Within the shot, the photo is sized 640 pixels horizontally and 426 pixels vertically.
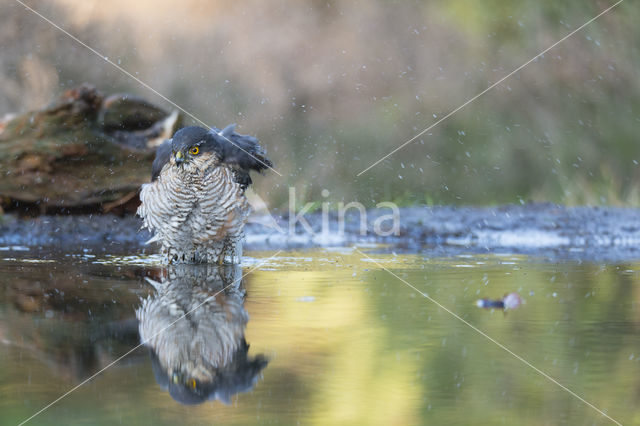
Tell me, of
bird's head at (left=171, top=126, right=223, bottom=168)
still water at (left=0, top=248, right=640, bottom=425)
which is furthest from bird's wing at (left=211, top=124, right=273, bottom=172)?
still water at (left=0, top=248, right=640, bottom=425)

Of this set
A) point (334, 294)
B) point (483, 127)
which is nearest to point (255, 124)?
point (483, 127)

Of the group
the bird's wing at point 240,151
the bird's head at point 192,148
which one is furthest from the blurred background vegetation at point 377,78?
the bird's head at point 192,148

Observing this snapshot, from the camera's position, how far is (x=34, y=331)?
10.8ft

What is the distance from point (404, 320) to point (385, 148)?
7.04 meters

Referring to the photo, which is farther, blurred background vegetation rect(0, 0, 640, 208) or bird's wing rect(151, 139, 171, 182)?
blurred background vegetation rect(0, 0, 640, 208)

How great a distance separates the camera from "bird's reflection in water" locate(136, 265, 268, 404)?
2559 mm

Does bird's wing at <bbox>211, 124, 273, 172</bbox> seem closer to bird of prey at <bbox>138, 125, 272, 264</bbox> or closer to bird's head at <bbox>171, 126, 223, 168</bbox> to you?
bird of prey at <bbox>138, 125, 272, 264</bbox>

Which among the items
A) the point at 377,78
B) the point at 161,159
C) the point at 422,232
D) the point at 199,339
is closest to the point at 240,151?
the point at 161,159

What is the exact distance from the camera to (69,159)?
749cm

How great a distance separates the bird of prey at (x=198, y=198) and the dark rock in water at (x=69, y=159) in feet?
5.94

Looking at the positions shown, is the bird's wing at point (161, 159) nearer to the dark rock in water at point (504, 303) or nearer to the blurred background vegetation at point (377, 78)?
the dark rock in water at point (504, 303)

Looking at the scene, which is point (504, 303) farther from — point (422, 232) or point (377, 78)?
point (377, 78)

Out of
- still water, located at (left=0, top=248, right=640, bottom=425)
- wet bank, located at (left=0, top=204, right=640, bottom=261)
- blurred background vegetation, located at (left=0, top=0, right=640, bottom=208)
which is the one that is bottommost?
still water, located at (left=0, top=248, right=640, bottom=425)

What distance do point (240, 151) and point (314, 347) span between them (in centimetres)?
294
